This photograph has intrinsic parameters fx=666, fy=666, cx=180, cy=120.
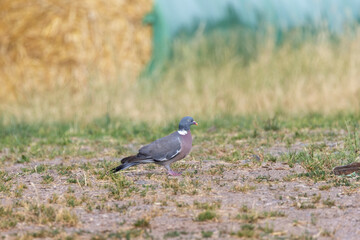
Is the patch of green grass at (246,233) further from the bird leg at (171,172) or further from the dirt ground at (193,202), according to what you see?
the bird leg at (171,172)

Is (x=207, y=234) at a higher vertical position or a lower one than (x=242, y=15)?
lower

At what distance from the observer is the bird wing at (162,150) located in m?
5.86

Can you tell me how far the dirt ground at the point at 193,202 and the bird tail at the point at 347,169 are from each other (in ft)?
0.35

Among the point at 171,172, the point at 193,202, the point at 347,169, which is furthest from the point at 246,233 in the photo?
the point at 347,169

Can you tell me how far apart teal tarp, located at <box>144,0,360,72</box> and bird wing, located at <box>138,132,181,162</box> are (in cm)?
672

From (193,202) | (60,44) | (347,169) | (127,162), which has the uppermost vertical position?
(60,44)

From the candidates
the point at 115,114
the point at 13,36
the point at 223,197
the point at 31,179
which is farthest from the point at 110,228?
the point at 13,36

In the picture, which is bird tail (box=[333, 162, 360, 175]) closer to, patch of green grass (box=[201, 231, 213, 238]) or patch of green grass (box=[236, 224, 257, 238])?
patch of green grass (box=[236, 224, 257, 238])

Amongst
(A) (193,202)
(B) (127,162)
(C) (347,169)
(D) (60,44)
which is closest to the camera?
(A) (193,202)

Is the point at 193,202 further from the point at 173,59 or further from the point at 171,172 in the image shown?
the point at 173,59

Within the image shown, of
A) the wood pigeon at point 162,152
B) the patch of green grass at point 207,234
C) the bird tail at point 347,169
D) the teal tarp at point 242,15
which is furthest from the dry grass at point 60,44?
the patch of green grass at point 207,234

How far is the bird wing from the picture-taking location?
231 inches

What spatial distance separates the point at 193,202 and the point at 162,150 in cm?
87

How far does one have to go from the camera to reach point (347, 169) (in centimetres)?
598
